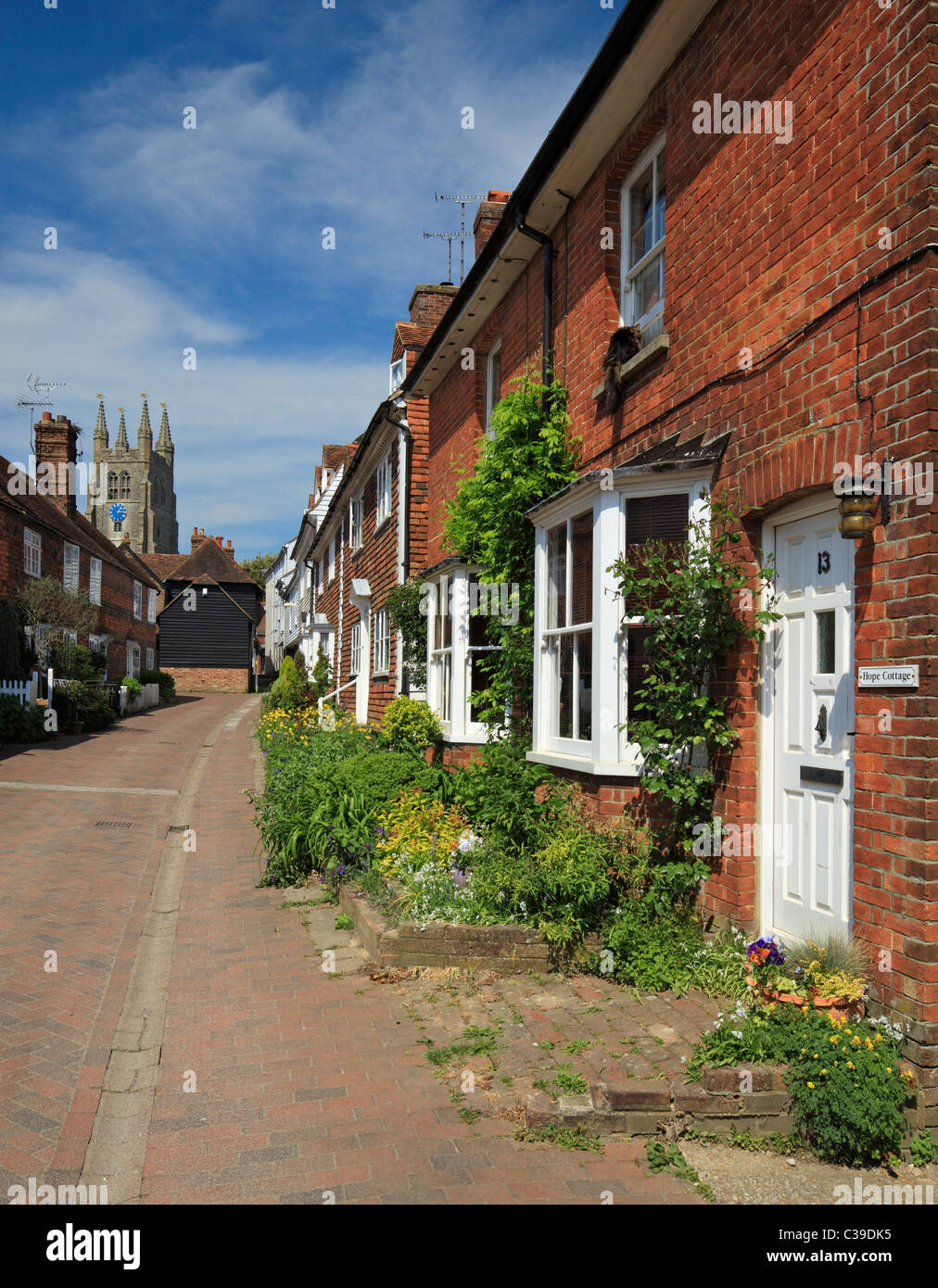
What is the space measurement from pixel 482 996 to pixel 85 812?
8516mm

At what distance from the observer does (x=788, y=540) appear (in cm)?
528

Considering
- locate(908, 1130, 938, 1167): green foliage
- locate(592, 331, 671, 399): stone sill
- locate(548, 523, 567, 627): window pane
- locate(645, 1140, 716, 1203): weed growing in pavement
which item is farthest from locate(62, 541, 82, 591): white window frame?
locate(908, 1130, 938, 1167): green foliage

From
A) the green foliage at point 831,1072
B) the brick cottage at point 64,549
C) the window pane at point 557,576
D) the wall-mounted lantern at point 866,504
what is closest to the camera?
→ the green foliage at point 831,1072

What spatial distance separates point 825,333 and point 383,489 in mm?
12683

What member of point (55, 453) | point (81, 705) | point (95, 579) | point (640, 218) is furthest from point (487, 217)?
point (95, 579)

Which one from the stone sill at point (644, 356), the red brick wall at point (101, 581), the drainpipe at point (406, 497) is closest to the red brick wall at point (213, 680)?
the red brick wall at point (101, 581)

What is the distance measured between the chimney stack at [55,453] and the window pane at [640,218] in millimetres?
27119

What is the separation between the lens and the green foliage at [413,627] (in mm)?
12977

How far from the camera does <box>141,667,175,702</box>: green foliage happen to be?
3926cm

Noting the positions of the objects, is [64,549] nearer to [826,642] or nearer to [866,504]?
[826,642]

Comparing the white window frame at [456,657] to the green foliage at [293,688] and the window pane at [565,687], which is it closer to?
the window pane at [565,687]

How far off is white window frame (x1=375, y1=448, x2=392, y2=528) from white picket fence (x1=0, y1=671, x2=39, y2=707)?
32.5 feet

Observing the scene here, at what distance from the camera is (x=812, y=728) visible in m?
4.94
